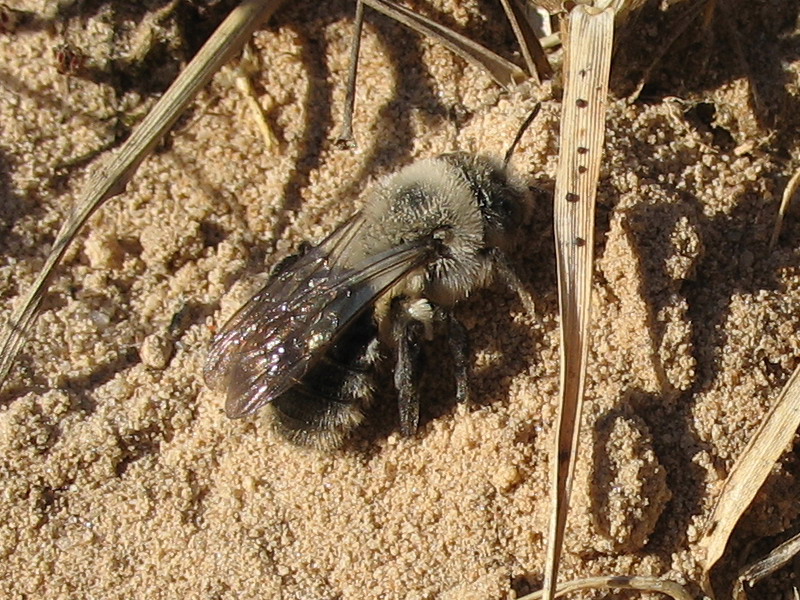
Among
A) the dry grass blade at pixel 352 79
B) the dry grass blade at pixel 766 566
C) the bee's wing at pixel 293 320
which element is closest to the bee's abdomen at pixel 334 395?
the bee's wing at pixel 293 320

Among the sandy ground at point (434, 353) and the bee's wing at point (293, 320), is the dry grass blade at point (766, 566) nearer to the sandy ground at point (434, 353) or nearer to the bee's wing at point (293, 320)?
the sandy ground at point (434, 353)

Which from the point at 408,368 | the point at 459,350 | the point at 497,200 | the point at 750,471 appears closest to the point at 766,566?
the point at 750,471

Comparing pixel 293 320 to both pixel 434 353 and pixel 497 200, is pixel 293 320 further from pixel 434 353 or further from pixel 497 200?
pixel 497 200

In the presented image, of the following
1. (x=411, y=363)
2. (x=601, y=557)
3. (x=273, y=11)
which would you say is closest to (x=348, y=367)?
(x=411, y=363)

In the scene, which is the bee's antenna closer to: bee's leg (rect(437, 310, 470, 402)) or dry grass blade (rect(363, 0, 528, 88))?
dry grass blade (rect(363, 0, 528, 88))

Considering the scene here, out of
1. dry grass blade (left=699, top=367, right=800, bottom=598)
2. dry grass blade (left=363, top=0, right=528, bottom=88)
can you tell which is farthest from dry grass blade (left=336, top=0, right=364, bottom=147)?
dry grass blade (left=699, top=367, right=800, bottom=598)

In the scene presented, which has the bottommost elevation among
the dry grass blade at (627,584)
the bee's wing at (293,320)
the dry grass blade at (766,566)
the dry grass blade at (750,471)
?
the dry grass blade at (766,566)
